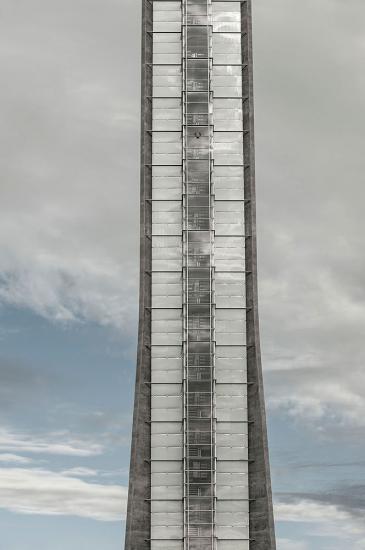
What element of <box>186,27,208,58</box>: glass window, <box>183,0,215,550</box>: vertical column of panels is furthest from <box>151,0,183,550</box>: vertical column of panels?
<box>186,27,208,58</box>: glass window

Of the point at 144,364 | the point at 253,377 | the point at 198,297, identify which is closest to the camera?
the point at 253,377

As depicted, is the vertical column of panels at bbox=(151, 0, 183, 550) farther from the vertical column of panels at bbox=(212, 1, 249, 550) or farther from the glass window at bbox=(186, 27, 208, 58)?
the vertical column of panels at bbox=(212, 1, 249, 550)

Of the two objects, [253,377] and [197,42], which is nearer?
[253,377]

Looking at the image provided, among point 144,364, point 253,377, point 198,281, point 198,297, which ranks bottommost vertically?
point 253,377

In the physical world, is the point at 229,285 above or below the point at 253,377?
above

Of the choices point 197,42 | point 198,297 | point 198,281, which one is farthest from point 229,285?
point 197,42

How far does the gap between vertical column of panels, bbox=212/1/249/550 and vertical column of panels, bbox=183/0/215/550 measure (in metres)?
0.92

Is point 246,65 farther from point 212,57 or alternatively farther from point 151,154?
point 151,154

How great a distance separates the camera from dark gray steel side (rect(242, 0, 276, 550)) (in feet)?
295

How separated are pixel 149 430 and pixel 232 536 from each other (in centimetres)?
1298

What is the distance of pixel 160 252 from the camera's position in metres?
97.5

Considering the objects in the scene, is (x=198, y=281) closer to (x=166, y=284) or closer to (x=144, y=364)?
(x=166, y=284)

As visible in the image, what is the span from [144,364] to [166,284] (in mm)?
8623

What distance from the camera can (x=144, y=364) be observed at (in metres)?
94.3
